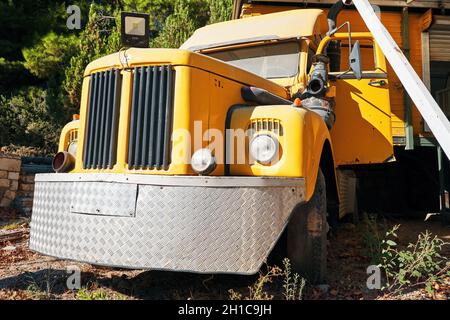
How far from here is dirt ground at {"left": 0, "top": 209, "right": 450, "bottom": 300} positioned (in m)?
3.36

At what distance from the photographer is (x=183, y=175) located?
9.65ft

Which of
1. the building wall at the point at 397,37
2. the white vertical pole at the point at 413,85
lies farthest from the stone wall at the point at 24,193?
the white vertical pole at the point at 413,85

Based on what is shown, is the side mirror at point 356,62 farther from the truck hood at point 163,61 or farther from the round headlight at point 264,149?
the round headlight at point 264,149

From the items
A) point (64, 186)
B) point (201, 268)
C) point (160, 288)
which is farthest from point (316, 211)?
point (64, 186)

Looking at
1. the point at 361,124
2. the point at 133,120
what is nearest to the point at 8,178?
the point at 133,120

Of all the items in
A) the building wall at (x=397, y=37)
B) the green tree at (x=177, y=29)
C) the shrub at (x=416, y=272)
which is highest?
the green tree at (x=177, y=29)

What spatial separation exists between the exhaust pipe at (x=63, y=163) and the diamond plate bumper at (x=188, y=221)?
2.84 ft

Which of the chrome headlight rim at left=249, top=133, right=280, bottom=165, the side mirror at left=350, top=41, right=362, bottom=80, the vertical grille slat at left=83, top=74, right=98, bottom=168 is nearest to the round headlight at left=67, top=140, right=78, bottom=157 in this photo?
the vertical grille slat at left=83, top=74, right=98, bottom=168

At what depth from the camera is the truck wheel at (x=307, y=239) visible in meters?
3.24

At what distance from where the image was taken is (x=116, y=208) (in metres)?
2.86

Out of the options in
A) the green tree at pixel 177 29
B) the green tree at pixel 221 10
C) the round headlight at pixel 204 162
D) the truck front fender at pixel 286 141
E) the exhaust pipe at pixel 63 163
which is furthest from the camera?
the green tree at pixel 221 10

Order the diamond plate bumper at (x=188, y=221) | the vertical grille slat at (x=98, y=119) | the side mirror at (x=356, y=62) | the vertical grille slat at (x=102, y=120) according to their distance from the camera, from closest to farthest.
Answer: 1. the diamond plate bumper at (x=188, y=221)
2. the vertical grille slat at (x=102, y=120)
3. the vertical grille slat at (x=98, y=119)
4. the side mirror at (x=356, y=62)

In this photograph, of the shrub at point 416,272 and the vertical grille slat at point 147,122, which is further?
the shrub at point 416,272

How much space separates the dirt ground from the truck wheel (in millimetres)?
215
